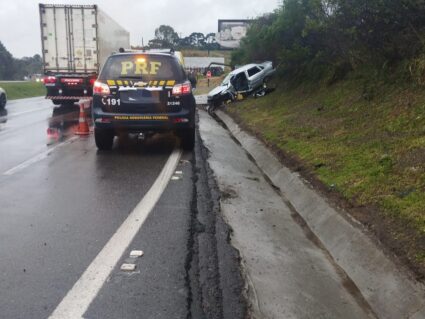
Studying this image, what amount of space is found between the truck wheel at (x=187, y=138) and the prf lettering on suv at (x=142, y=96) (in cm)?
25

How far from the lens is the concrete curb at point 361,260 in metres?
3.57

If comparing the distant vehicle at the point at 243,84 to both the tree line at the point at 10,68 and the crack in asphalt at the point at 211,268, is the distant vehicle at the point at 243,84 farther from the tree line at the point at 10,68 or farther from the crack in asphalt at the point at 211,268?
the tree line at the point at 10,68

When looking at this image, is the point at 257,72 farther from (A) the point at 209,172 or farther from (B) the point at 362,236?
(B) the point at 362,236

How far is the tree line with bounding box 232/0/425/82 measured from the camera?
10.2 meters

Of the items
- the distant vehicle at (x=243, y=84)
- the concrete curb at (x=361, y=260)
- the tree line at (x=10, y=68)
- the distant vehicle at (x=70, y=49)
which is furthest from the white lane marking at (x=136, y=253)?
the tree line at (x=10, y=68)

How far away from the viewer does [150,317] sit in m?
3.27

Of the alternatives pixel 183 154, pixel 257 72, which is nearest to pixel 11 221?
pixel 183 154

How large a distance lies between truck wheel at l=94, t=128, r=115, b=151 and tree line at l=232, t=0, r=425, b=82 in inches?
226

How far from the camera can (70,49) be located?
19172mm

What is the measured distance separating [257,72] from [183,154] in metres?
14.0

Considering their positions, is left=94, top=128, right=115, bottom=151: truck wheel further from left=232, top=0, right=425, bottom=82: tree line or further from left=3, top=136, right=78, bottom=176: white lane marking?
left=232, top=0, right=425, bottom=82: tree line

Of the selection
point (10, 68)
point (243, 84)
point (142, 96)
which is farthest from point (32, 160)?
point (10, 68)

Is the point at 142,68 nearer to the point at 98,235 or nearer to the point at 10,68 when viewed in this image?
the point at 98,235

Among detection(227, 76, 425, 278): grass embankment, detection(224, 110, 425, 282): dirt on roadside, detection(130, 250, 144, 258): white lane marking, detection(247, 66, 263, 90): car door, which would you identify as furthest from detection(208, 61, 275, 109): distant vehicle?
detection(130, 250, 144, 258): white lane marking
